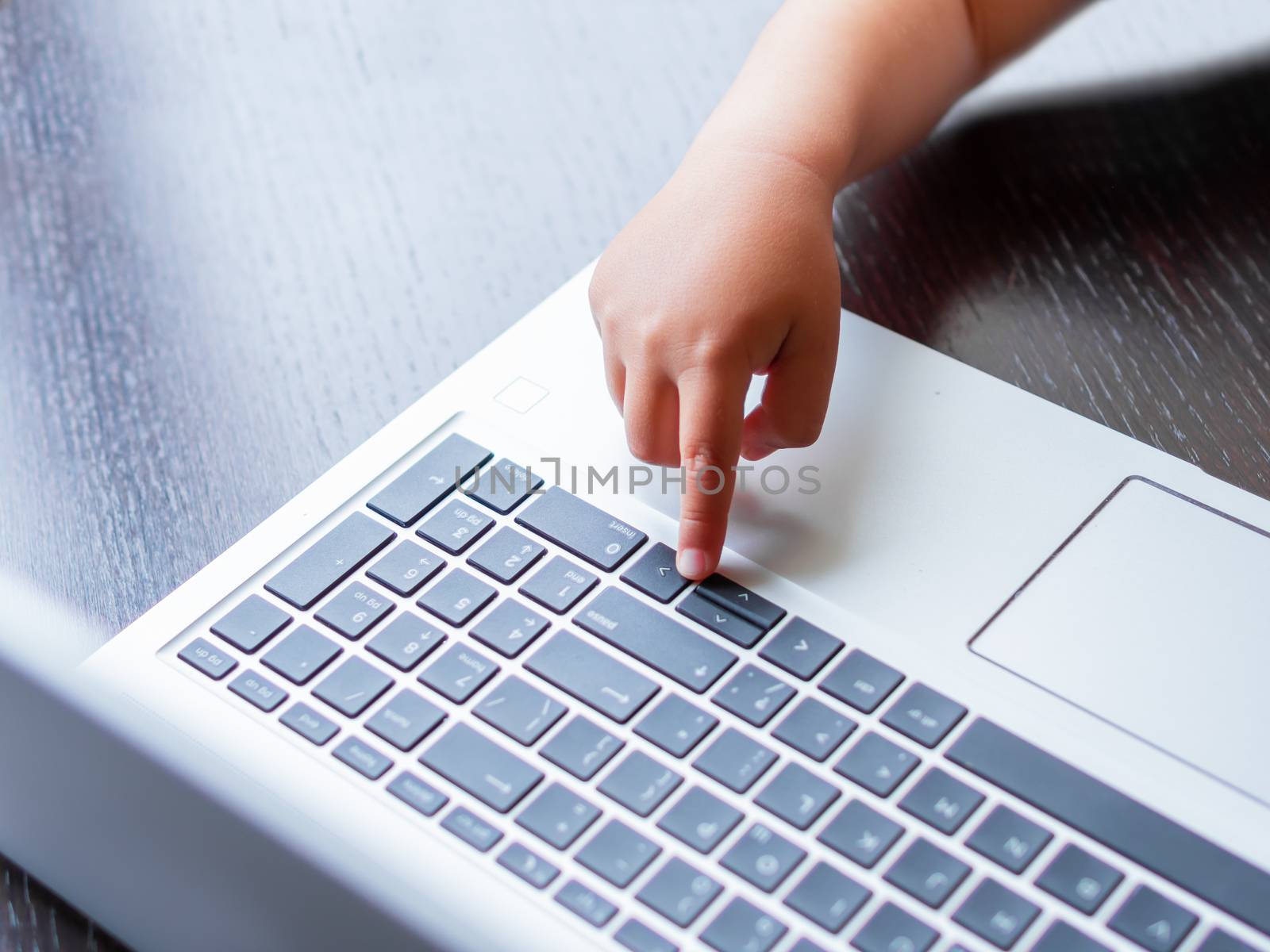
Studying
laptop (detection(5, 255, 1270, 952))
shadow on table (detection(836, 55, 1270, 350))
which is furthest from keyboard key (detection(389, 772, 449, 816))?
shadow on table (detection(836, 55, 1270, 350))

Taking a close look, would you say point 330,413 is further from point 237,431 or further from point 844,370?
point 844,370

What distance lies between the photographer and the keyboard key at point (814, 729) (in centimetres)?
36

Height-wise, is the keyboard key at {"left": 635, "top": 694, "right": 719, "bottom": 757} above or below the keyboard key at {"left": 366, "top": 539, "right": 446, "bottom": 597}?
below

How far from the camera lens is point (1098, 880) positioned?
1.08 ft

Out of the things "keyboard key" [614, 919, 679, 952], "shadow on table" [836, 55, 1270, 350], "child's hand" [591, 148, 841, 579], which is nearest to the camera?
"keyboard key" [614, 919, 679, 952]

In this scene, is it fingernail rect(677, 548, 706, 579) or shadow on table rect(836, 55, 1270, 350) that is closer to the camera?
fingernail rect(677, 548, 706, 579)

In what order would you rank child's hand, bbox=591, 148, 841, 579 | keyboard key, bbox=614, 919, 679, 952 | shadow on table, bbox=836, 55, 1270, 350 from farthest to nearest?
shadow on table, bbox=836, 55, 1270, 350
child's hand, bbox=591, 148, 841, 579
keyboard key, bbox=614, 919, 679, 952

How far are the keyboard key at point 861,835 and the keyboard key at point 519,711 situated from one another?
0.08 metres

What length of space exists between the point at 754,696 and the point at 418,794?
3.9 inches

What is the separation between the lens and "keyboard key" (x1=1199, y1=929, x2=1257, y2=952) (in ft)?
1.05

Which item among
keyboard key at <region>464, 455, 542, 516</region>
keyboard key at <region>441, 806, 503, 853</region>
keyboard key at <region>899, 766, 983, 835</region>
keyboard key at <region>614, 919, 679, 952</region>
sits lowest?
keyboard key at <region>614, 919, 679, 952</region>

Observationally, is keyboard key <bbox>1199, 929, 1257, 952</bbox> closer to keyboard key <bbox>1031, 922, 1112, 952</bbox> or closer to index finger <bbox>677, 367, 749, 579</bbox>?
keyboard key <bbox>1031, 922, 1112, 952</bbox>

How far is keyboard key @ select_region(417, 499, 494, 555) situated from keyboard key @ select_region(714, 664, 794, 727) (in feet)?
0.32

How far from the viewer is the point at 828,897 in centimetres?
33
